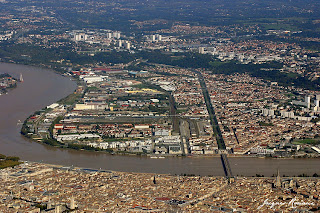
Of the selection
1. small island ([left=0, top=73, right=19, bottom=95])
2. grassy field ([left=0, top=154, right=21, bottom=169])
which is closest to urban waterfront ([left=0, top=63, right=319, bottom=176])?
grassy field ([left=0, top=154, right=21, bottom=169])

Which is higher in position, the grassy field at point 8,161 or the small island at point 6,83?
the grassy field at point 8,161

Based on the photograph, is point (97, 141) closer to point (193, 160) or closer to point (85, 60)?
point (193, 160)

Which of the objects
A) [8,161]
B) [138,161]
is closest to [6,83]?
[8,161]

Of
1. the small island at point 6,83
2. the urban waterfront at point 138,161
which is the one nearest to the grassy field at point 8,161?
the urban waterfront at point 138,161

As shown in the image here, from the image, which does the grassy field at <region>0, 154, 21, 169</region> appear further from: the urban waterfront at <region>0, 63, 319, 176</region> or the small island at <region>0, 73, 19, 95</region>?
the small island at <region>0, 73, 19, 95</region>

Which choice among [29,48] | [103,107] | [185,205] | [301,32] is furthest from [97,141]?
[301,32]

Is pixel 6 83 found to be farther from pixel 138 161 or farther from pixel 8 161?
pixel 138 161

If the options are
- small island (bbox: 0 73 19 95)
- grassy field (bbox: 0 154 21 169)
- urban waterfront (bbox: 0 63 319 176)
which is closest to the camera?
grassy field (bbox: 0 154 21 169)

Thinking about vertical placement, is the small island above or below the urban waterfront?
below

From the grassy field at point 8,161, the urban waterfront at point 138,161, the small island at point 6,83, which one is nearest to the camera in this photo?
the grassy field at point 8,161

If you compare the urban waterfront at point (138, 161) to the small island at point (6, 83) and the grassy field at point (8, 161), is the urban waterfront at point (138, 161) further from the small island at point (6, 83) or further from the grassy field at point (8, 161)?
the small island at point (6, 83)

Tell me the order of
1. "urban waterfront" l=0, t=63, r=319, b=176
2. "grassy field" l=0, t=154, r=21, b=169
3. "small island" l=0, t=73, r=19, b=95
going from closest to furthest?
1. "grassy field" l=0, t=154, r=21, b=169
2. "urban waterfront" l=0, t=63, r=319, b=176
3. "small island" l=0, t=73, r=19, b=95
